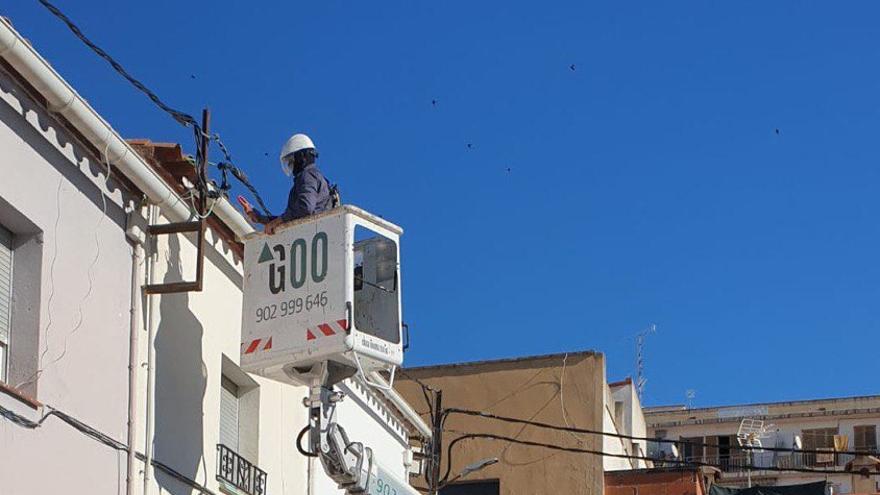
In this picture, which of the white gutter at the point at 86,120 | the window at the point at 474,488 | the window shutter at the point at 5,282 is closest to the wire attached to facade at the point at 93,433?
the window shutter at the point at 5,282

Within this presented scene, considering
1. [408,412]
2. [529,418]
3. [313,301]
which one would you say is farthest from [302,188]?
[529,418]

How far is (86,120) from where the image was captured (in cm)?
1266

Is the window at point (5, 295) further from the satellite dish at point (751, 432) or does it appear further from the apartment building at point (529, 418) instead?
the satellite dish at point (751, 432)

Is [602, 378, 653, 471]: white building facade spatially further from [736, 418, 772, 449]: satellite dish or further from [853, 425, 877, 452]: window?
[853, 425, 877, 452]: window

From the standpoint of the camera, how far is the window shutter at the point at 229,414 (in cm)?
1570

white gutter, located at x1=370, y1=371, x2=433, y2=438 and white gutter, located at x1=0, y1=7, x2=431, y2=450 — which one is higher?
white gutter, located at x1=0, y1=7, x2=431, y2=450

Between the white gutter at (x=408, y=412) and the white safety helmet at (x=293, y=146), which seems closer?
the white safety helmet at (x=293, y=146)

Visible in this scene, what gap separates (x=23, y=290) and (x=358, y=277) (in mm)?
3527

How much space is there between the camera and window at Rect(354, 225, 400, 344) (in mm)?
14742

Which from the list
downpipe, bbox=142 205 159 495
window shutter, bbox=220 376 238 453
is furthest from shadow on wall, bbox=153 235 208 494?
window shutter, bbox=220 376 238 453

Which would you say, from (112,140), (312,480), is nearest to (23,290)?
(112,140)

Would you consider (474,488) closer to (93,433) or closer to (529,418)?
(529,418)

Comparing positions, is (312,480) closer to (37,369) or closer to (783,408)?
(37,369)

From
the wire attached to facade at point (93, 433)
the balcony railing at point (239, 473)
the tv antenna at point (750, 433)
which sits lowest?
the wire attached to facade at point (93, 433)
